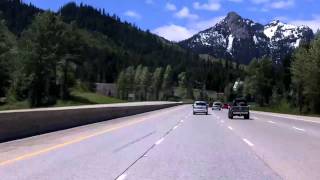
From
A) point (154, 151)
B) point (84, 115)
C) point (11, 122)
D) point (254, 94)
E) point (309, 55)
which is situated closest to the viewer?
point (154, 151)

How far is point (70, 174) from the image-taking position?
12.4m

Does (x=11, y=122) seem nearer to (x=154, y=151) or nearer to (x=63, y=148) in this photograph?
(x=63, y=148)

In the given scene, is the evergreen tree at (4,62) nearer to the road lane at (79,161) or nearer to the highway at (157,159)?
the highway at (157,159)

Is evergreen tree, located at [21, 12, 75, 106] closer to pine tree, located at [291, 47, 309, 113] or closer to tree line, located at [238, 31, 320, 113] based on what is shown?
pine tree, located at [291, 47, 309, 113]

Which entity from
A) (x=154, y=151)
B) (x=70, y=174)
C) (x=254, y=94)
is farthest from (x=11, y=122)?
(x=254, y=94)

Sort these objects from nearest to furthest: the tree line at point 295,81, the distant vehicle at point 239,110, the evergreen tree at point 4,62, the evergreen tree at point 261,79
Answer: the distant vehicle at point 239,110, the evergreen tree at point 4,62, the tree line at point 295,81, the evergreen tree at point 261,79

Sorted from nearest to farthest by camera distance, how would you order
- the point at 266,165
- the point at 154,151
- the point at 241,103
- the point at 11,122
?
1. the point at 266,165
2. the point at 154,151
3. the point at 11,122
4. the point at 241,103

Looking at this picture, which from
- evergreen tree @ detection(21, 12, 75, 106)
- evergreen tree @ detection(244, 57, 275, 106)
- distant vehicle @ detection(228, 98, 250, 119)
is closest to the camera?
distant vehicle @ detection(228, 98, 250, 119)

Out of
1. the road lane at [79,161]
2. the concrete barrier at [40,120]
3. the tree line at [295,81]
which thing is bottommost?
the road lane at [79,161]

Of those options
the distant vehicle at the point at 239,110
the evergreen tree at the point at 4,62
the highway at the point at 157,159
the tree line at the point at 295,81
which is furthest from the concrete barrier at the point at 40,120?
the tree line at the point at 295,81

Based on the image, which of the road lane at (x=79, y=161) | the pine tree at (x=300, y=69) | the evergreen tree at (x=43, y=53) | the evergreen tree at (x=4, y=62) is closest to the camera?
the road lane at (x=79, y=161)

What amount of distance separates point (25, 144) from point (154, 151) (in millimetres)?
5032

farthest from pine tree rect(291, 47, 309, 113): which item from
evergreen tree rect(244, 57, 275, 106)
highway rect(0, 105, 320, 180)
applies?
highway rect(0, 105, 320, 180)

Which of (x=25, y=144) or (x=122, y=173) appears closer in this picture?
(x=122, y=173)
